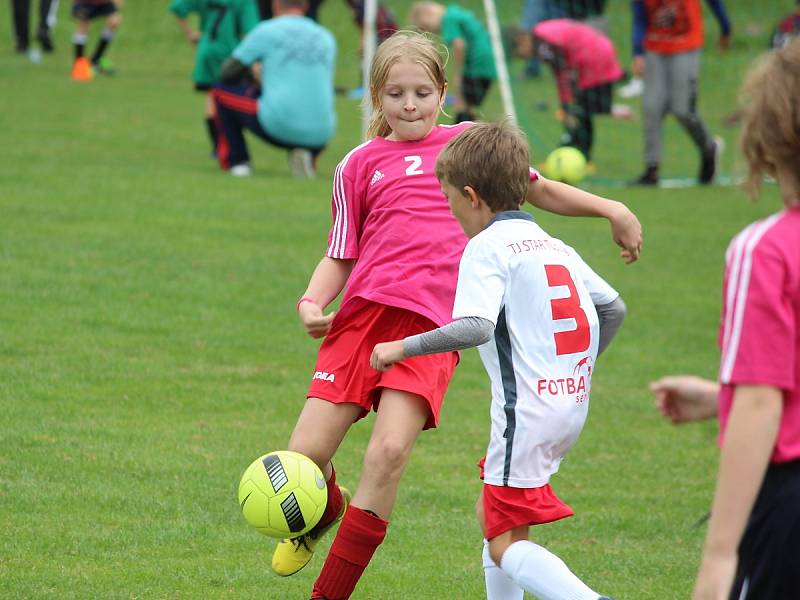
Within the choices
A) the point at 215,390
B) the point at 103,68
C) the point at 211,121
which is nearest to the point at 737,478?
the point at 215,390

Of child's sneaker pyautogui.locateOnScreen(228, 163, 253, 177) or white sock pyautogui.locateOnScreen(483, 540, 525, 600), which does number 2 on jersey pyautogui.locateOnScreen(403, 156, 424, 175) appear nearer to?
white sock pyautogui.locateOnScreen(483, 540, 525, 600)

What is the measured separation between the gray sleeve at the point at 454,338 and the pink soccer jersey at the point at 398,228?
25.3 inches

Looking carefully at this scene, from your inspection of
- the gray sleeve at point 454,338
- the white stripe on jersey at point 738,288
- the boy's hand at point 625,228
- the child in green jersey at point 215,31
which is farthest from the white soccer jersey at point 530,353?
the child in green jersey at point 215,31

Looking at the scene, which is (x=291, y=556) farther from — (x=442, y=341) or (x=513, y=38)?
(x=513, y=38)

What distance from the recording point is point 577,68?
14.2 meters

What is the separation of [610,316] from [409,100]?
0.96 metres

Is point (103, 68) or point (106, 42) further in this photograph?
point (103, 68)

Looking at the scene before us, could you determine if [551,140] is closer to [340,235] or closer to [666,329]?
[666,329]

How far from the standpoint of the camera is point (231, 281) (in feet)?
27.8

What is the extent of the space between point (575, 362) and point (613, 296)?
0.34m

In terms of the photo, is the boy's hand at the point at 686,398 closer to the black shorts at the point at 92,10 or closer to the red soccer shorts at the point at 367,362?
the red soccer shorts at the point at 367,362

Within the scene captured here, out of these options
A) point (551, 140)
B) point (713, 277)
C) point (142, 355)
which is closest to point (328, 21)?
point (551, 140)

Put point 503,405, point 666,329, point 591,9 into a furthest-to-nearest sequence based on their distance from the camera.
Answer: point 591,9, point 666,329, point 503,405

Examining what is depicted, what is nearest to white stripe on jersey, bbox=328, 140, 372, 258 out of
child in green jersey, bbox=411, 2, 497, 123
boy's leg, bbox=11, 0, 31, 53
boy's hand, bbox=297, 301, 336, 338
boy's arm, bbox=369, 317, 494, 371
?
boy's hand, bbox=297, 301, 336, 338
